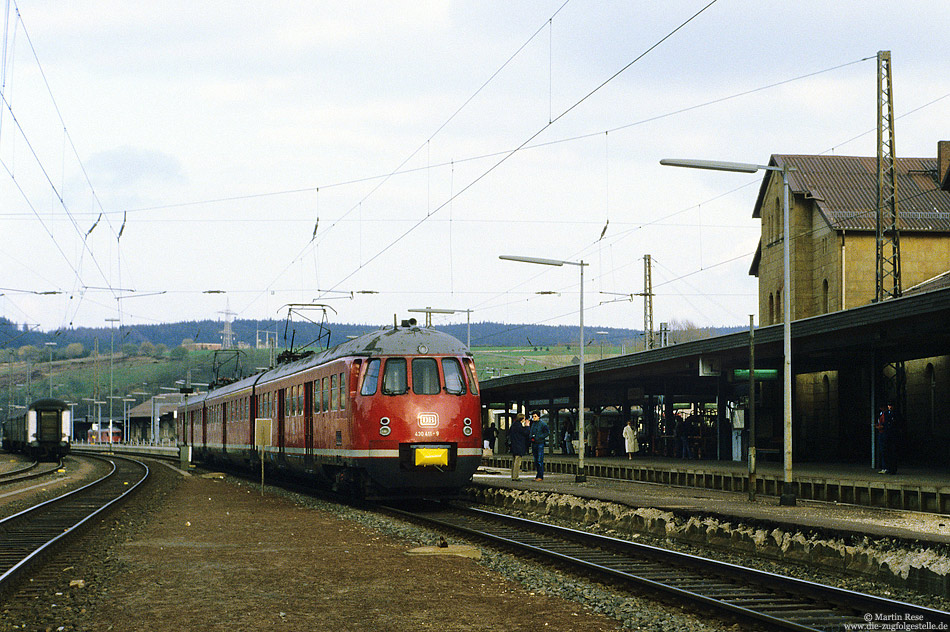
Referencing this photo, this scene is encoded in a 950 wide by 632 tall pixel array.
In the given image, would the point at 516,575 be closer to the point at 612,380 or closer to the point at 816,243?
the point at 612,380

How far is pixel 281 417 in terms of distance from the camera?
26984 mm

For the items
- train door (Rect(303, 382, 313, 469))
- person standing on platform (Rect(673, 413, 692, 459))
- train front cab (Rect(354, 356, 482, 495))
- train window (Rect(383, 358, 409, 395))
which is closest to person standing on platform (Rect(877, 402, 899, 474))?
train front cab (Rect(354, 356, 482, 495))

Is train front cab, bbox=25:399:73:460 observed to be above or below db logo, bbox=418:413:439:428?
below

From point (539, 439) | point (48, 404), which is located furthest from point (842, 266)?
point (48, 404)

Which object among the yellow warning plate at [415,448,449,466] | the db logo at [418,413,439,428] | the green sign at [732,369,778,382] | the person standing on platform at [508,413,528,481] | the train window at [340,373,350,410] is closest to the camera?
the yellow warning plate at [415,448,449,466]

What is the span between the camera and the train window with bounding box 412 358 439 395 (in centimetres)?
1975

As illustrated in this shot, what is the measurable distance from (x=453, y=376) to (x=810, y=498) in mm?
8739

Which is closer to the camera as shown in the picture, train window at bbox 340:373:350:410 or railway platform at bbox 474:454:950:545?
railway platform at bbox 474:454:950:545

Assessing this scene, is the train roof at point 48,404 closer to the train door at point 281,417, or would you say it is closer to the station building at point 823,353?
the station building at point 823,353

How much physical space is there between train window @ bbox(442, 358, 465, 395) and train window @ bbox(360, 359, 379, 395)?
50.7 inches

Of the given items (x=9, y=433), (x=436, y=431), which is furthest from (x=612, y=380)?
(x=9, y=433)

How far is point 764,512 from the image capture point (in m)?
17.0

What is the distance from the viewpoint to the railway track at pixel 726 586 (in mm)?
8555

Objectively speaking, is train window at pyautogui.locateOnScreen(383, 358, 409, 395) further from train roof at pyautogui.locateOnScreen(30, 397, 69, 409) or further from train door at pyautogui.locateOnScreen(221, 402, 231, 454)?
train roof at pyautogui.locateOnScreen(30, 397, 69, 409)
